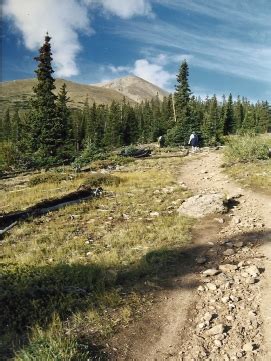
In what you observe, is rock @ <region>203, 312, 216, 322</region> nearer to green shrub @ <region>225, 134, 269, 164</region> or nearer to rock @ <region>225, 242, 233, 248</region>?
rock @ <region>225, 242, 233, 248</region>

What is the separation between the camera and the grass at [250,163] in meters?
19.0

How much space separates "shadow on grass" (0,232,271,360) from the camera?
24.9 ft

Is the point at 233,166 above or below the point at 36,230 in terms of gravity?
above

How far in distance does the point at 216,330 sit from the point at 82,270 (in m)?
3.95

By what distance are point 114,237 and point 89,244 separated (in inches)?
34.3

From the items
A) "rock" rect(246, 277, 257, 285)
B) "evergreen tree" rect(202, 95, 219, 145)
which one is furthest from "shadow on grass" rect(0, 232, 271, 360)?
"evergreen tree" rect(202, 95, 219, 145)

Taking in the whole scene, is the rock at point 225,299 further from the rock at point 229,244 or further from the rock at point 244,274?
the rock at point 229,244

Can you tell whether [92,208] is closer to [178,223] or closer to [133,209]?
[133,209]

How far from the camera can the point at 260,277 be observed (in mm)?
9195

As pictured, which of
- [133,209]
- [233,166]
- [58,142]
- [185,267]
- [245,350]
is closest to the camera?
[245,350]

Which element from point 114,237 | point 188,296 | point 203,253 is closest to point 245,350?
point 188,296

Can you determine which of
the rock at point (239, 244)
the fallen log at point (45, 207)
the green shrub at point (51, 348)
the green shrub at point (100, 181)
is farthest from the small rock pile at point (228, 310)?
the green shrub at point (100, 181)

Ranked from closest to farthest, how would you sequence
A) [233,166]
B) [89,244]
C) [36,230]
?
[89,244]
[36,230]
[233,166]

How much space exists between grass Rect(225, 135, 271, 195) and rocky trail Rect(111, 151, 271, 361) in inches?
214
